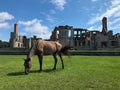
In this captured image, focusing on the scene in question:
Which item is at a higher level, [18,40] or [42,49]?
[18,40]

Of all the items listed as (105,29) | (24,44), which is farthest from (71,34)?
(24,44)

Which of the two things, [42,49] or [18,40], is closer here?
[42,49]

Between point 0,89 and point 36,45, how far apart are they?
6.55 meters

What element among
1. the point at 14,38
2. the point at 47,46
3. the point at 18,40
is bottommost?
the point at 47,46

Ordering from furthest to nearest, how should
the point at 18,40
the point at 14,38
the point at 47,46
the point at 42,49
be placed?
the point at 18,40 → the point at 14,38 → the point at 47,46 → the point at 42,49

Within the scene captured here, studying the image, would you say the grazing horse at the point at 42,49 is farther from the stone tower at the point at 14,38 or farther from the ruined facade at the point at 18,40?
the stone tower at the point at 14,38

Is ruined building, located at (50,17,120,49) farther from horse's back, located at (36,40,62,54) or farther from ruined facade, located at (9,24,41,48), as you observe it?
horse's back, located at (36,40,62,54)

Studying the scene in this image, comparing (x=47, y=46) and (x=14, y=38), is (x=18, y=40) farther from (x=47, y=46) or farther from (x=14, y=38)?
(x=47, y=46)

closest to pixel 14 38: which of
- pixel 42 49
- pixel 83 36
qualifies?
pixel 83 36

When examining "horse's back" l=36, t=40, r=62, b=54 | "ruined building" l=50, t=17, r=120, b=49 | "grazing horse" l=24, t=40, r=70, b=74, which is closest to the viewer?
"grazing horse" l=24, t=40, r=70, b=74

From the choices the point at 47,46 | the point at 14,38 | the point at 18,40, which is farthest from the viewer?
the point at 18,40

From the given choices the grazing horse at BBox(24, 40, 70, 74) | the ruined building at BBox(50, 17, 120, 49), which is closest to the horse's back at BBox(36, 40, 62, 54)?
the grazing horse at BBox(24, 40, 70, 74)

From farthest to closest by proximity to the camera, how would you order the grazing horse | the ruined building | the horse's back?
the ruined building < the horse's back < the grazing horse

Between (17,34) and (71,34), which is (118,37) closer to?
(71,34)
